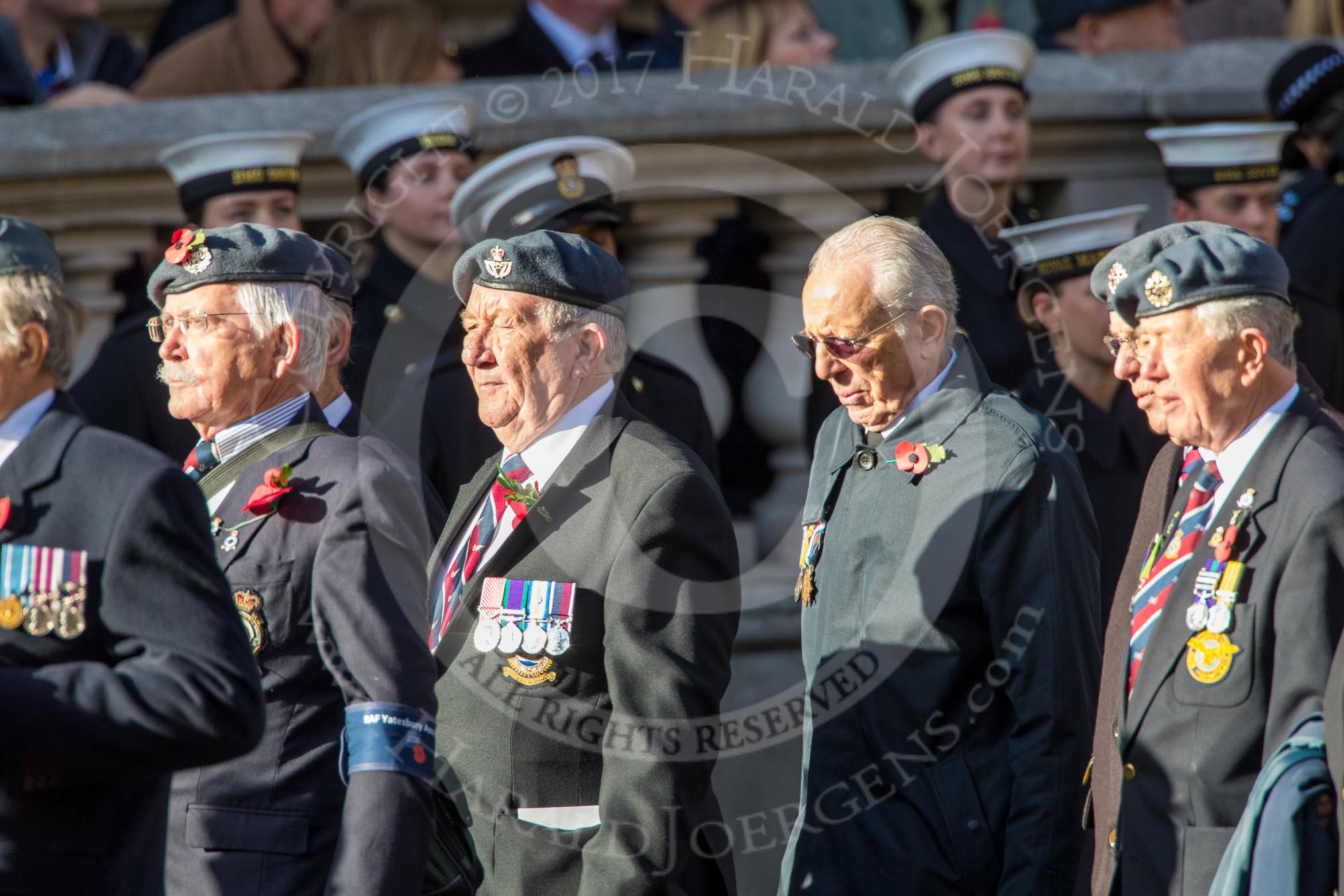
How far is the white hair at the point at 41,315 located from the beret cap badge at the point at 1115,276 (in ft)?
6.32

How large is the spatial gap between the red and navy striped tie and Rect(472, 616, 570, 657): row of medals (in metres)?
1.07

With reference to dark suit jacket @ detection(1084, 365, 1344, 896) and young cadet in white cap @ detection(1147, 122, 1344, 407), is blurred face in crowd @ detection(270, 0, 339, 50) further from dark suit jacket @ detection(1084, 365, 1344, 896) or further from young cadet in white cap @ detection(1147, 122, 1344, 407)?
dark suit jacket @ detection(1084, 365, 1344, 896)

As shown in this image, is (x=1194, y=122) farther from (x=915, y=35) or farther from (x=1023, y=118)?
(x=915, y=35)

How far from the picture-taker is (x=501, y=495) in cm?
399

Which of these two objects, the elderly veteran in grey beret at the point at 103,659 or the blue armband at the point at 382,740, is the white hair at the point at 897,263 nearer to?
the blue armband at the point at 382,740

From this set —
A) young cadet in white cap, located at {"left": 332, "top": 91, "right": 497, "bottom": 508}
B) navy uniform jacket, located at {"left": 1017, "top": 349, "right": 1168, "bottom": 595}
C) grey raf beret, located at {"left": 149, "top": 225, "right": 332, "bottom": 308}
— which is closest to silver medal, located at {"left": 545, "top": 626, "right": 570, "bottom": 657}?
grey raf beret, located at {"left": 149, "top": 225, "right": 332, "bottom": 308}

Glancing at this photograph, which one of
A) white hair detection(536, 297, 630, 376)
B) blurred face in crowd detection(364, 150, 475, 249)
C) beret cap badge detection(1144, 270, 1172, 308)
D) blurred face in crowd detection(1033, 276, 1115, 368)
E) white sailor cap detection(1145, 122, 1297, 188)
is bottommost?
beret cap badge detection(1144, 270, 1172, 308)

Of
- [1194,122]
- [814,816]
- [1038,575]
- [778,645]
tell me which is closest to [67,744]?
[814,816]

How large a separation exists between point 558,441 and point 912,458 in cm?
71

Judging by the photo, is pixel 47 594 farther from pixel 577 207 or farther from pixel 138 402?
pixel 577 207

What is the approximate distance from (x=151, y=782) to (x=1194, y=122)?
4318 millimetres

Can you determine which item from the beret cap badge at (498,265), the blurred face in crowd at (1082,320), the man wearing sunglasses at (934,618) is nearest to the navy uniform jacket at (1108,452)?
the blurred face in crowd at (1082,320)

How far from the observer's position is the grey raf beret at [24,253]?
10.3 feet

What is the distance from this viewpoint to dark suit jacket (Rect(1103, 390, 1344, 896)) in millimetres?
3316
